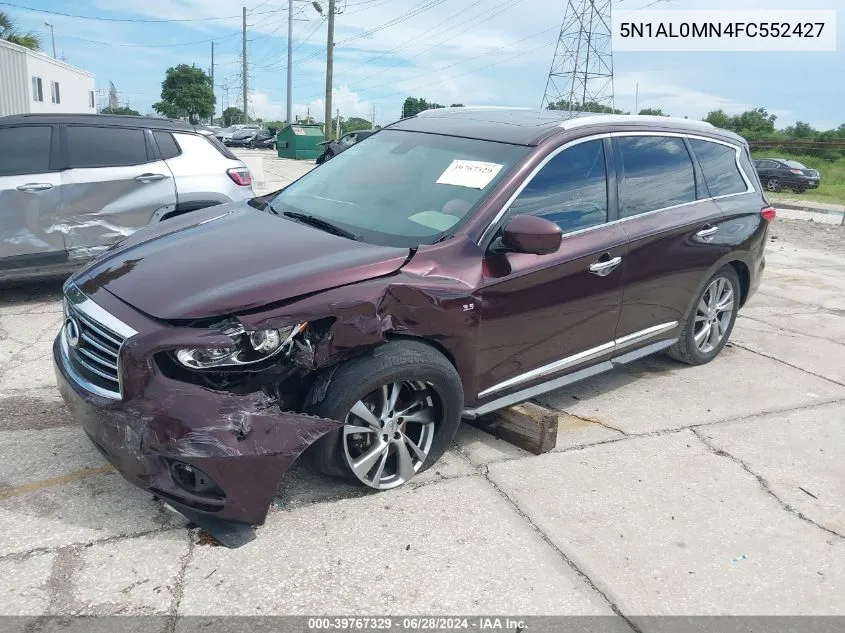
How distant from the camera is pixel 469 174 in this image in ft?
12.3

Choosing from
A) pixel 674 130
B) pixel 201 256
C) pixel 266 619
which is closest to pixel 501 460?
pixel 266 619

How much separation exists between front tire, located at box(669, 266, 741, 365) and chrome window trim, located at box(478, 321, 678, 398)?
346 millimetres

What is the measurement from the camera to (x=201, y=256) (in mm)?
3250

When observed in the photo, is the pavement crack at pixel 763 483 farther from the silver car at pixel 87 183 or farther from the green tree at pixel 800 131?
the green tree at pixel 800 131

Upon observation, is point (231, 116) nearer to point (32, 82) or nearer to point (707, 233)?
point (32, 82)

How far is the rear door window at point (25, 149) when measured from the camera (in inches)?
232

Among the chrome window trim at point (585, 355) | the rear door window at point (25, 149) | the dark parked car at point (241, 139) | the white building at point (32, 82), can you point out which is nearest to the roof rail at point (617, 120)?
the chrome window trim at point (585, 355)

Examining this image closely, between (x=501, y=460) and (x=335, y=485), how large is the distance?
941 millimetres

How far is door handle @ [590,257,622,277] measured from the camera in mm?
3967

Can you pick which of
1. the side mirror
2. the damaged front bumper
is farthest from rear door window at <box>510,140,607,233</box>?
the damaged front bumper

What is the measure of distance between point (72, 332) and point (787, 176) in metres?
29.7

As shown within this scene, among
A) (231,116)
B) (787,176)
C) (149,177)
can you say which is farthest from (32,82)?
(231,116)

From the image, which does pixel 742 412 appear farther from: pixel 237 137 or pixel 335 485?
pixel 237 137

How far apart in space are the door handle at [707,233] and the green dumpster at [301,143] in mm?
29535
